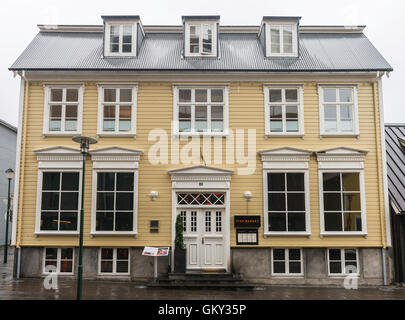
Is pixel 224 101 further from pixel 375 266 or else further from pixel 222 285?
pixel 375 266

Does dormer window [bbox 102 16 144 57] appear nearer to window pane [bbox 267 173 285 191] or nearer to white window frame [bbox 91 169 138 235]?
white window frame [bbox 91 169 138 235]

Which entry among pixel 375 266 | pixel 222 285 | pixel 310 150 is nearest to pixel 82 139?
pixel 222 285

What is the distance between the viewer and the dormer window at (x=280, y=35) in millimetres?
14992

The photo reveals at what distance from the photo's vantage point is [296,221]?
44.7 feet

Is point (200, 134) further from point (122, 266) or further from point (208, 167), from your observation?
point (122, 266)

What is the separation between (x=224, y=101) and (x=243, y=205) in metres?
4.13

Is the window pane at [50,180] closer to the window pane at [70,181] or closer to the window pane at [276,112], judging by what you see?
the window pane at [70,181]

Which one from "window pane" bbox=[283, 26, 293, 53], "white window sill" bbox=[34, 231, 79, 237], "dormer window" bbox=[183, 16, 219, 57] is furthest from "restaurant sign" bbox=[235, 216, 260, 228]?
"window pane" bbox=[283, 26, 293, 53]

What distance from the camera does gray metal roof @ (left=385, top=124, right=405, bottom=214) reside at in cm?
1358

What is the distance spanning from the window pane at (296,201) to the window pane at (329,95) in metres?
3.91

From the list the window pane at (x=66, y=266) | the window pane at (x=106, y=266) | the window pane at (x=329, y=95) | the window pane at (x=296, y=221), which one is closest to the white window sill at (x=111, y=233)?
the window pane at (x=106, y=266)

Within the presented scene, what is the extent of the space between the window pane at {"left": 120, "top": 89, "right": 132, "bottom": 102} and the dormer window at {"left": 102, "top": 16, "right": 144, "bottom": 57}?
1.71 metres

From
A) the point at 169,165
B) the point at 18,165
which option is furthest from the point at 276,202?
the point at 18,165

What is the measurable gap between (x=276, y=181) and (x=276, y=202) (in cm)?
80
